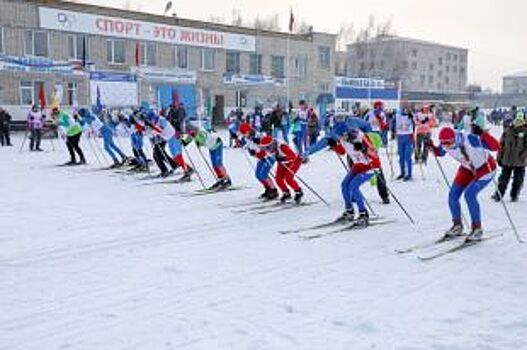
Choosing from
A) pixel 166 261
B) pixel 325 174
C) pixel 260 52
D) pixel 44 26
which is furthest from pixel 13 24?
pixel 166 261

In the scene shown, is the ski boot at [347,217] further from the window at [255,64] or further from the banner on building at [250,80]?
the window at [255,64]

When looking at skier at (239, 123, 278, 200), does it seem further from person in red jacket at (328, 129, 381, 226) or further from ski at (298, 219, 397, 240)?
ski at (298, 219, 397, 240)

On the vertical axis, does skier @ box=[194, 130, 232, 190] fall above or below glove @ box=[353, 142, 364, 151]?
below

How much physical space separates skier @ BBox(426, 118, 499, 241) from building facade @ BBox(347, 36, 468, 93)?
62.8 m

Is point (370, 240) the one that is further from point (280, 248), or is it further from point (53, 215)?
point (53, 215)

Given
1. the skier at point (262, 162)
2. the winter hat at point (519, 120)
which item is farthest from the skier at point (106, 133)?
the winter hat at point (519, 120)

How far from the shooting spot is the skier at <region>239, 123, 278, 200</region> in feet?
33.0

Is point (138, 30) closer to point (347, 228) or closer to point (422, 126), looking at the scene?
point (422, 126)

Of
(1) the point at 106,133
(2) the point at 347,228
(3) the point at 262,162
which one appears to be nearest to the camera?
(2) the point at 347,228

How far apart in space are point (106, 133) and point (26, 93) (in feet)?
57.9

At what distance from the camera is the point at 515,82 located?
356 feet

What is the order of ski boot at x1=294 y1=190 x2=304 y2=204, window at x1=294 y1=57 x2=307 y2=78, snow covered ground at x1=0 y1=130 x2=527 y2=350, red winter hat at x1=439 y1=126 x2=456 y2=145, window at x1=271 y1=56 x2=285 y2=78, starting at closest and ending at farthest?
snow covered ground at x1=0 y1=130 x2=527 y2=350 → red winter hat at x1=439 y1=126 x2=456 y2=145 → ski boot at x1=294 y1=190 x2=304 y2=204 → window at x1=271 y1=56 x2=285 y2=78 → window at x1=294 y1=57 x2=307 y2=78

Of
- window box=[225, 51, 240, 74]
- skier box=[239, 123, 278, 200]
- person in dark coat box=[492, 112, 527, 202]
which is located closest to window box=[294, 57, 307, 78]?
window box=[225, 51, 240, 74]

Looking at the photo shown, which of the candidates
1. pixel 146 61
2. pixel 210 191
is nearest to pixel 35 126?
pixel 210 191
